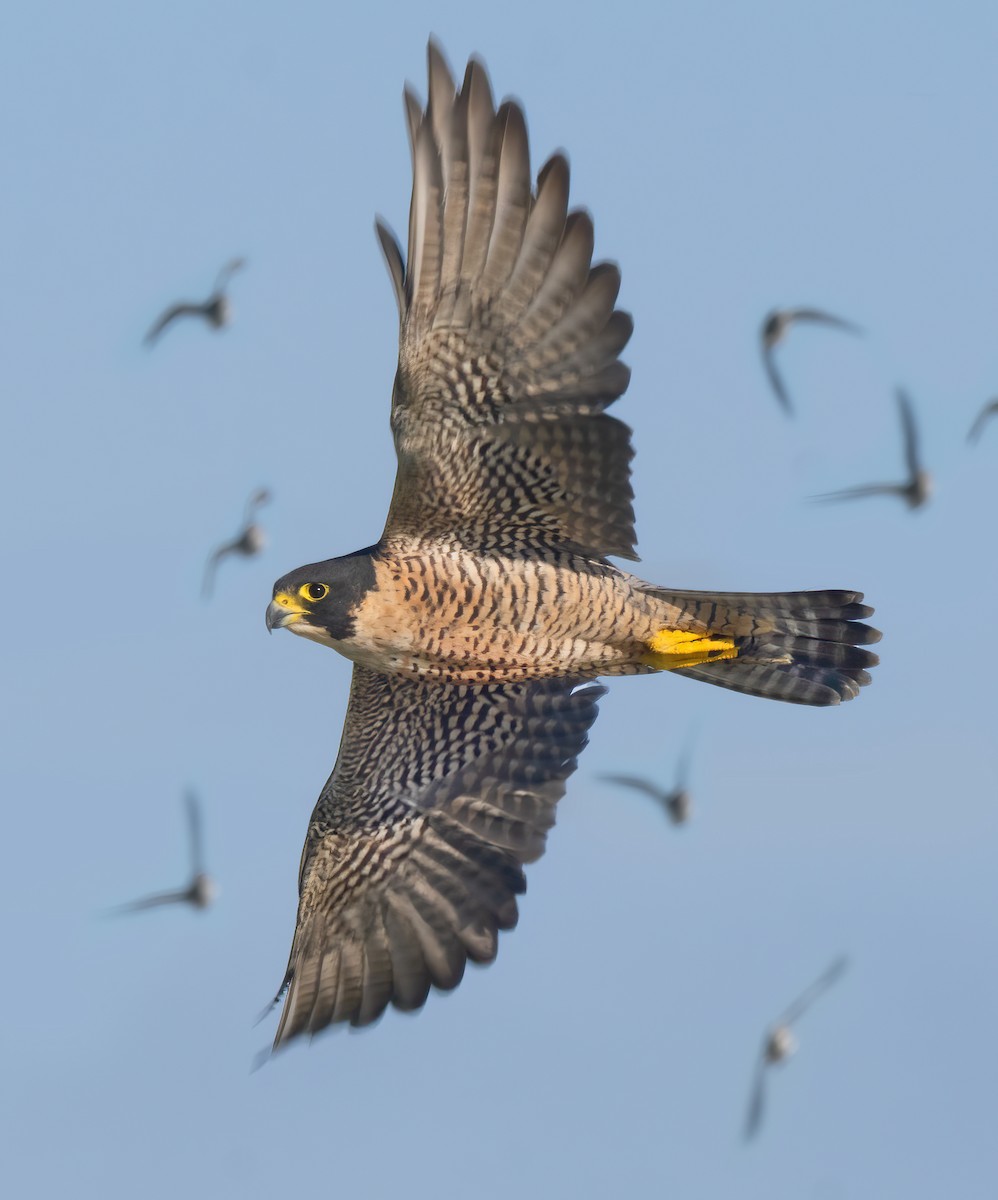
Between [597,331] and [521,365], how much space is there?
459 mm

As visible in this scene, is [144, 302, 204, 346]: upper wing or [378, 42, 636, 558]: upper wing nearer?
[378, 42, 636, 558]: upper wing

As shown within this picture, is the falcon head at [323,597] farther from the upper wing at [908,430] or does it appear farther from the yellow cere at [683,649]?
the upper wing at [908,430]

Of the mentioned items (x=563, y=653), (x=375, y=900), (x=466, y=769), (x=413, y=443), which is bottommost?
(x=375, y=900)

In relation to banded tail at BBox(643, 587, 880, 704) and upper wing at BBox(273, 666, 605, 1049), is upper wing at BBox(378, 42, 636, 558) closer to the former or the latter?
banded tail at BBox(643, 587, 880, 704)

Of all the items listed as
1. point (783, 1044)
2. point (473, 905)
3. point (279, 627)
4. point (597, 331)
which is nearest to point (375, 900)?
point (473, 905)

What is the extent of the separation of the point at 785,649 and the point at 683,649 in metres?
0.76

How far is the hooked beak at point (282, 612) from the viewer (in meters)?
12.3

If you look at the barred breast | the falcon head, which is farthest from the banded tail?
the falcon head

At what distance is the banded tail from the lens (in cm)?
1284

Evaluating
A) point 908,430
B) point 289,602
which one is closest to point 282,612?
point 289,602

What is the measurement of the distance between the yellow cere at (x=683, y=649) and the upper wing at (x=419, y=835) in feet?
1.41

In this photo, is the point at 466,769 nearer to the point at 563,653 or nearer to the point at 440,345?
the point at 563,653

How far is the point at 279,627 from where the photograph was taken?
40.6 feet

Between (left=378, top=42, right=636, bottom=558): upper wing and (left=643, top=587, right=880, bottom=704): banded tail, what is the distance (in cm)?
88
